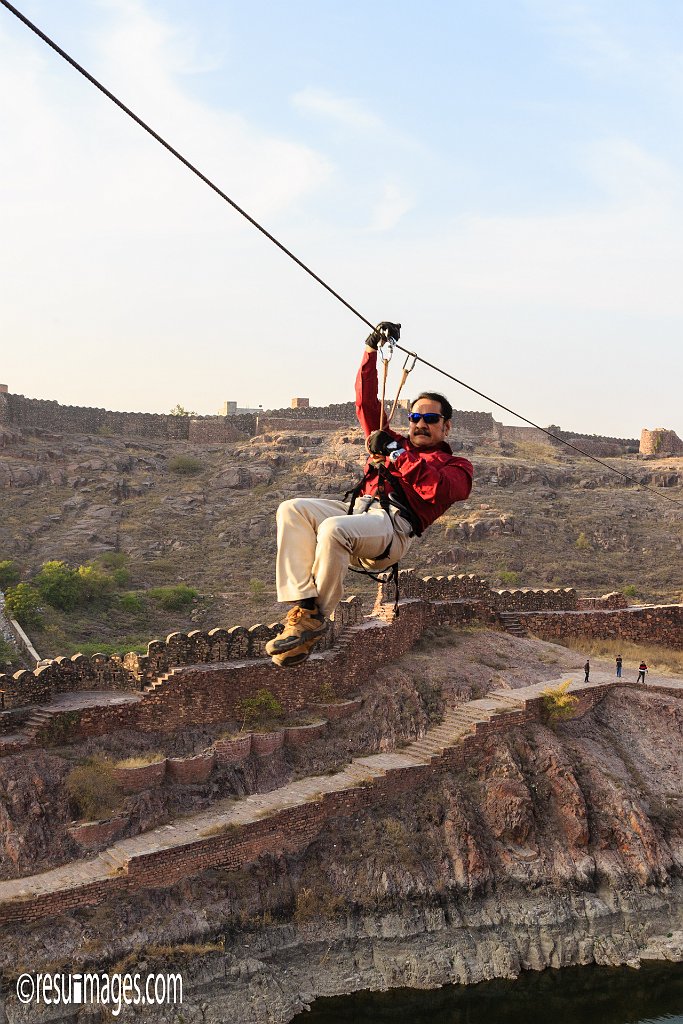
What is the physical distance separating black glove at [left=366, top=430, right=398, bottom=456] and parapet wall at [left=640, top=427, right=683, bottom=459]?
48.0 meters

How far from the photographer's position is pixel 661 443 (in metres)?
52.1

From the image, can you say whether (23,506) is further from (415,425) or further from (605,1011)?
(415,425)

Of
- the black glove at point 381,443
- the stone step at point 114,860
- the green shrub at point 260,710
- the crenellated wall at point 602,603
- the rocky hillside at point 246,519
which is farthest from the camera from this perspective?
the rocky hillside at point 246,519

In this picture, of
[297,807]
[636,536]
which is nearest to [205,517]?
[636,536]

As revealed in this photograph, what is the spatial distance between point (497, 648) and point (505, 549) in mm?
11748

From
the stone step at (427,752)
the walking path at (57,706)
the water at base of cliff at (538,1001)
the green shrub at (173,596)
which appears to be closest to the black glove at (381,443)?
the water at base of cliff at (538,1001)

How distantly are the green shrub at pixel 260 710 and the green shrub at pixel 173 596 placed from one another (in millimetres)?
11270

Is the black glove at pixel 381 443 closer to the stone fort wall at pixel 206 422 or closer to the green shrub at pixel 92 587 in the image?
the green shrub at pixel 92 587

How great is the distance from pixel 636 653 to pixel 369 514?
75.4 feet

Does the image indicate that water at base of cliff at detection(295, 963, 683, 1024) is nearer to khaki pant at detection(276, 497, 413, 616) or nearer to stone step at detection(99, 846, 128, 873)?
stone step at detection(99, 846, 128, 873)

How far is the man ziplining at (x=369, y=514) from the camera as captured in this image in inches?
214

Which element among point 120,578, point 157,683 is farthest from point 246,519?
point 157,683

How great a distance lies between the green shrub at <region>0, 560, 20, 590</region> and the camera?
29.8 m

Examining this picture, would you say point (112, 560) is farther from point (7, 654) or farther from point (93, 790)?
point (93, 790)
